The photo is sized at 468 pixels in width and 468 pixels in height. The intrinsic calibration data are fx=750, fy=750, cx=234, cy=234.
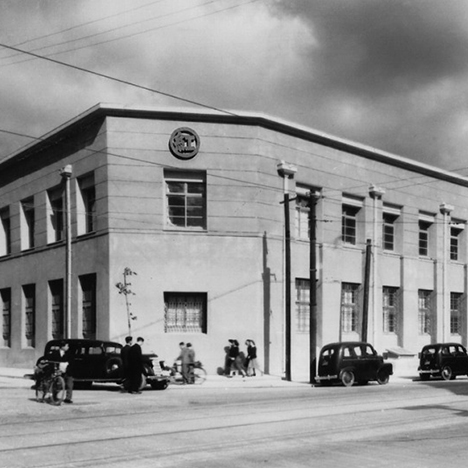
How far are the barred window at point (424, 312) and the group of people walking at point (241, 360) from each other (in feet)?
46.8

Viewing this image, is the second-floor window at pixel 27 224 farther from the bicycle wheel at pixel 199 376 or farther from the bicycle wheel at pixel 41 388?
the bicycle wheel at pixel 41 388

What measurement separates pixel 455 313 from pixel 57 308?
22995 mm

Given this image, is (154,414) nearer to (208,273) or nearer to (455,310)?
(208,273)

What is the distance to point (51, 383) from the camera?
60.0 ft

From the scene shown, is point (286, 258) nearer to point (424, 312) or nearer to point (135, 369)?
point (135, 369)

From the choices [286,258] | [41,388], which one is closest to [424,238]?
[286,258]

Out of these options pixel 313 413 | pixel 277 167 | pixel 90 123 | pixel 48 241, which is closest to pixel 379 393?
pixel 313 413

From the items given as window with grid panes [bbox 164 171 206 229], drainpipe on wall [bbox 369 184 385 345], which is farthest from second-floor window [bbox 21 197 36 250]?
drainpipe on wall [bbox 369 184 385 345]

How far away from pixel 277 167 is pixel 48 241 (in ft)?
38.3

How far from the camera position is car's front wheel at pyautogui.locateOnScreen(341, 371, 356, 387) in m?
26.3

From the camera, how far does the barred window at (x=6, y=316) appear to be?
3925 centimetres

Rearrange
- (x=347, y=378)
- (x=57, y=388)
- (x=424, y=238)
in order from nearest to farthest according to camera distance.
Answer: (x=57, y=388)
(x=347, y=378)
(x=424, y=238)

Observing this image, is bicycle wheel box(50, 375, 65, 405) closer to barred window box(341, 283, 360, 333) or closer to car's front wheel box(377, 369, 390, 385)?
car's front wheel box(377, 369, 390, 385)

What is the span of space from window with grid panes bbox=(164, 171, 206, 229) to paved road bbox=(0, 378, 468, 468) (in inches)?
476
